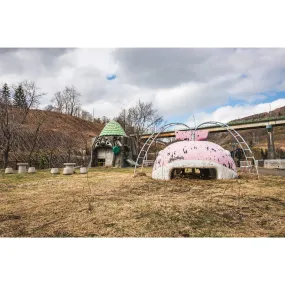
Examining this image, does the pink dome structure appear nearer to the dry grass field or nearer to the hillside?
the dry grass field

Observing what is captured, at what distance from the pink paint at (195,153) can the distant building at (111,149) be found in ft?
53.3

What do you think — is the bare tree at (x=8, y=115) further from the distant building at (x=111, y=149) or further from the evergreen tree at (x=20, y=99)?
the distant building at (x=111, y=149)

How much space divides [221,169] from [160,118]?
28.8m

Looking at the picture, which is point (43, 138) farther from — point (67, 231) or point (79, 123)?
point (67, 231)

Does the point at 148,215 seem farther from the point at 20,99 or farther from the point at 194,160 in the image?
the point at 20,99

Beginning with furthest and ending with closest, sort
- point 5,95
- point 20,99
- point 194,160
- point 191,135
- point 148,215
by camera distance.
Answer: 1. point 20,99
2. point 5,95
3. point 191,135
4. point 194,160
5. point 148,215

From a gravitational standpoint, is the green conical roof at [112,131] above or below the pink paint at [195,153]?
A: above

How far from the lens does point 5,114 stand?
781 inches

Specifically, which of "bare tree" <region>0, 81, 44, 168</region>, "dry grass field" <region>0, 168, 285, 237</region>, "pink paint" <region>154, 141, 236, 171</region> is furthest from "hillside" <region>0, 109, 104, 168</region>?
"dry grass field" <region>0, 168, 285, 237</region>

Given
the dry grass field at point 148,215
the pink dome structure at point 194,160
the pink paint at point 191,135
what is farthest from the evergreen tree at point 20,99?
the dry grass field at point 148,215

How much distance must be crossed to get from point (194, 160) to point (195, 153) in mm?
304

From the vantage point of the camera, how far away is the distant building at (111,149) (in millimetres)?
25453

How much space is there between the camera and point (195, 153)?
880 centimetres

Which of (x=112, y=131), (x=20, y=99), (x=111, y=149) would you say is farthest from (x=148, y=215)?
(x=20, y=99)
